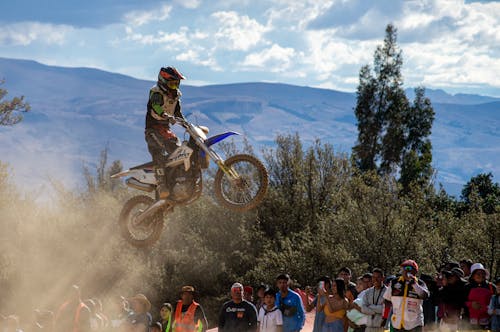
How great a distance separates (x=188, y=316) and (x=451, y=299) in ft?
19.1

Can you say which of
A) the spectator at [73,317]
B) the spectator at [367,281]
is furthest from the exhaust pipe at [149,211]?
the spectator at [367,281]

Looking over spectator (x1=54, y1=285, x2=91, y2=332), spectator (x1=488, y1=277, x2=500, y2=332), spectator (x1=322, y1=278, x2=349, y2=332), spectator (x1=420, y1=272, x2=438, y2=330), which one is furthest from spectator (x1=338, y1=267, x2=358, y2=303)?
spectator (x1=54, y1=285, x2=91, y2=332)

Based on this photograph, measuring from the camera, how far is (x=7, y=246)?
48531 mm

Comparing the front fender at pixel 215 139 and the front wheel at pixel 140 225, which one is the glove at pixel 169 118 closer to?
the front fender at pixel 215 139

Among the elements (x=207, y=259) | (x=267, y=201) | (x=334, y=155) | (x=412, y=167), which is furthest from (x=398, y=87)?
(x=207, y=259)

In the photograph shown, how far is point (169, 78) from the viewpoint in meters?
15.4

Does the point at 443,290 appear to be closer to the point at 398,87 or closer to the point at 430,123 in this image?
the point at 398,87

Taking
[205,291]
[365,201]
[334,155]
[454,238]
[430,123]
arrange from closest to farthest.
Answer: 1. [454,238]
2. [365,201]
3. [205,291]
4. [334,155]
5. [430,123]

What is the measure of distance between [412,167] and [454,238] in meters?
31.0

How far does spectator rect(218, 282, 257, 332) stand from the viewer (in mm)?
15352

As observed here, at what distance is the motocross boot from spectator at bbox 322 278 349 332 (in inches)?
167

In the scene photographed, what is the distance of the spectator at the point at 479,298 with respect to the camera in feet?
51.1

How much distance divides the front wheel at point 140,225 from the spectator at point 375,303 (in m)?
5.03

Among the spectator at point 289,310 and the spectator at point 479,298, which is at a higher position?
the spectator at point 479,298
